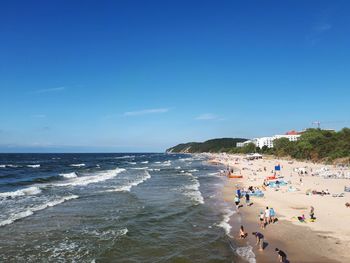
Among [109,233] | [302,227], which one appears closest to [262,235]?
[302,227]

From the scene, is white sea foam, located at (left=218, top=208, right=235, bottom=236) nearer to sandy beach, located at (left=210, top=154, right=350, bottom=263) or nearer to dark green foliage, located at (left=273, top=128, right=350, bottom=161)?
sandy beach, located at (left=210, top=154, right=350, bottom=263)

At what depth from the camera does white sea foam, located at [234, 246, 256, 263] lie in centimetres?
1482

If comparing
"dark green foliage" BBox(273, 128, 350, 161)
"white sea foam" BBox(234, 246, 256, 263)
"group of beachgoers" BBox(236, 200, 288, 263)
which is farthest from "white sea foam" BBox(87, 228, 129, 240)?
"dark green foliage" BBox(273, 128, 350, 161)

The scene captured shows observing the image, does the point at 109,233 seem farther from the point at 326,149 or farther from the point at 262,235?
the point at 326,149

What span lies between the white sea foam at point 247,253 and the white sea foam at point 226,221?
105 inches

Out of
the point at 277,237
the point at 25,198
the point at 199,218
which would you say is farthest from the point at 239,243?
the point at 25,198

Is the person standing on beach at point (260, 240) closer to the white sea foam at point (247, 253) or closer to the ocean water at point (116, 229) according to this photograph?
the white sea foam at point (247, 253)

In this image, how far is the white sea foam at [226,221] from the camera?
20.0 m

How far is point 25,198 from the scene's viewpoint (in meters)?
32.0

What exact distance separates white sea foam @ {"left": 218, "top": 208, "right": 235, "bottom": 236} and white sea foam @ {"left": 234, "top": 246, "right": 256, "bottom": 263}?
8.78ft

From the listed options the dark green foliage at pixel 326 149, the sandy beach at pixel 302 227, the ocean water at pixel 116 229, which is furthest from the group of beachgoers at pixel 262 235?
the dark green foliage at pixel 326 149

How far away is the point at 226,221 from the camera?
22.2 m

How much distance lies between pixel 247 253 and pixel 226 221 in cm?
662

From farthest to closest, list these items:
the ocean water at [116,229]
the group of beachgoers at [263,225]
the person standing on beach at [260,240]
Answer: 1. the person standing on beach at [260,240]
2. the ocean water at [116,229]
3. the group of beachgoers at [263,225]
